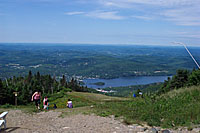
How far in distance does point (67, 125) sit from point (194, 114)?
624 centimetres

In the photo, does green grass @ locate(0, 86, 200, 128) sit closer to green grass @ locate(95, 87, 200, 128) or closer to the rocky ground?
green grass @ locate(95, 87, 200, 128)

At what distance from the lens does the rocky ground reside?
33.9 ft

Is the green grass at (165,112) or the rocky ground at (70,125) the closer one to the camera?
the rocky ground at (70,125)

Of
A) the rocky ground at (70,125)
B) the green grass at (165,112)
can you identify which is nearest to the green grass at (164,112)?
the green grass at (165,112)

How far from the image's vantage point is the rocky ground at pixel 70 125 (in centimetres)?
1033

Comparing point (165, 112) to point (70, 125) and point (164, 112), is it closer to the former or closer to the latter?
point (164, 112)

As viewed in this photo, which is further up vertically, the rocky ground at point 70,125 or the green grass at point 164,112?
the green grass at point 164,112

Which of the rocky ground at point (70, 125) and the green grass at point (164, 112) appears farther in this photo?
the green grass at point (164, 112)

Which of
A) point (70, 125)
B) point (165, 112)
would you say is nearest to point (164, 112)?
point (165, 112)

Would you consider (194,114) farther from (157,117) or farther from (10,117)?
(10,117)

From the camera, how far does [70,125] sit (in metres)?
11.5

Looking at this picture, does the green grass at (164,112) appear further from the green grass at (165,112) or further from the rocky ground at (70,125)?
Result: the rocky ground at (70,125)

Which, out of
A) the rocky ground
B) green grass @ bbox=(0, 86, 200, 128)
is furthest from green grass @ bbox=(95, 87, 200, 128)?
the rocky ground

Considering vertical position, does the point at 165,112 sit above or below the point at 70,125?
above
